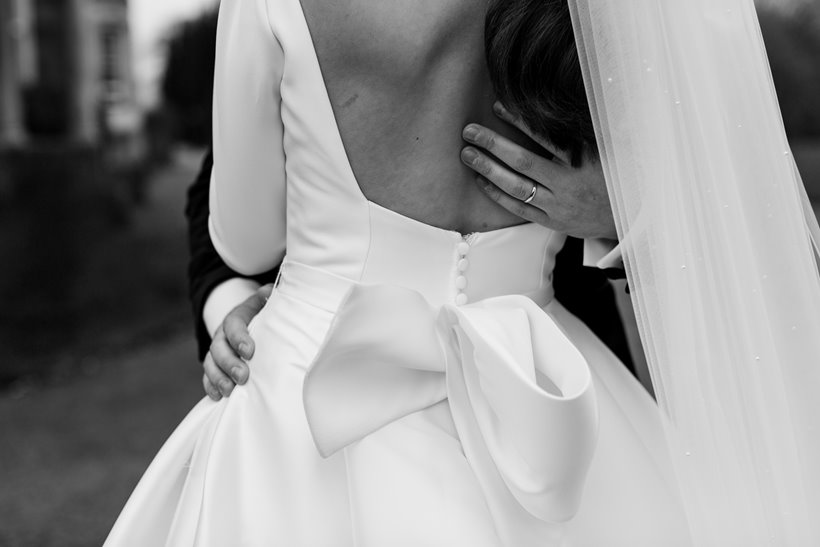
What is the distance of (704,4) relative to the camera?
108cm

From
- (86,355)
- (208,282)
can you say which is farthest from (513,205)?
(86,355)

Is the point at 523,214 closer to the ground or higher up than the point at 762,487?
higher up

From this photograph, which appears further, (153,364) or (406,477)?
(153,364)

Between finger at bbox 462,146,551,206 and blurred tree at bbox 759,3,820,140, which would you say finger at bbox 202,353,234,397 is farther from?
blurred tree at bbox 759,3,820,140

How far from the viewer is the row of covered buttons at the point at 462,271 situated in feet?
4.05

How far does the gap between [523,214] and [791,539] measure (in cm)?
53

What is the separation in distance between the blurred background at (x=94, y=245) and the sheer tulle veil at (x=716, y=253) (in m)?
3.36

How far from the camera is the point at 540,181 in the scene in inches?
50.1

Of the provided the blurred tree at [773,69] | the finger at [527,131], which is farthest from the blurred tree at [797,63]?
the finger at [527,131]

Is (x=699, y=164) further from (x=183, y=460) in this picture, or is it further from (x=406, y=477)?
(x=183, y=460)

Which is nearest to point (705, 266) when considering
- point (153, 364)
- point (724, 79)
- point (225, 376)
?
point (724, 79)

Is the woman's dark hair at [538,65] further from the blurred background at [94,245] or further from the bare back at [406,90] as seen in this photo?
the blurred background at [94,245]

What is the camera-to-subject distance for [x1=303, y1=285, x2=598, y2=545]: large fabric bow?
40.6 inches

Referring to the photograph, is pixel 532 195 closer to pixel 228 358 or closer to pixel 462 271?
pixel 462 271
